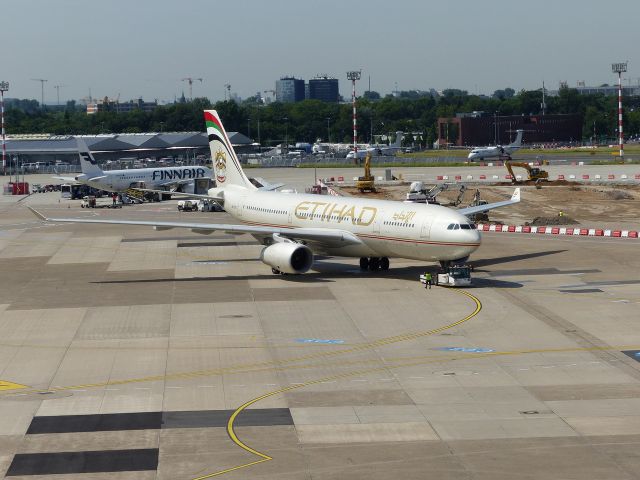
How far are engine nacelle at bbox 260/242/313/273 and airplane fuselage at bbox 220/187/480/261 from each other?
8.09ft

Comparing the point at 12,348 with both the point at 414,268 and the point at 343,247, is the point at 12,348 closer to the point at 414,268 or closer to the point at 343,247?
the point at 343,247

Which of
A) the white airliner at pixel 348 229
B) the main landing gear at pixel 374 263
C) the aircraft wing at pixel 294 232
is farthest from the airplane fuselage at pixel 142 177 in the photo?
the main landing gear at pixel 374 263

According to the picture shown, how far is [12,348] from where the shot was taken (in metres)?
45.2

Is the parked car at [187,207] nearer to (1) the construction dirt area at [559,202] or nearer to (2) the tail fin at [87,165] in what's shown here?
(1) the construction dirt area at [559,202]

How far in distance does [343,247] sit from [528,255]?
15352mm

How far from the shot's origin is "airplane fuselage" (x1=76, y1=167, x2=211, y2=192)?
441 ft

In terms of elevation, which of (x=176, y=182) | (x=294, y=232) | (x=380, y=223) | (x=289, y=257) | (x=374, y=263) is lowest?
(x=374, y=263)

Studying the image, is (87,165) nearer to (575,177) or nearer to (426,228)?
(575,177)

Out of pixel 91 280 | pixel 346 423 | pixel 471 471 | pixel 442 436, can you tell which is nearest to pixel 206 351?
pixel 346 423

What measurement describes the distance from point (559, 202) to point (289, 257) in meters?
56.7

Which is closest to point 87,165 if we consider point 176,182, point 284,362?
point 176,182

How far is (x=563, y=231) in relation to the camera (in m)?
83.8

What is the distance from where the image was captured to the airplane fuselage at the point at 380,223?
57.7 m

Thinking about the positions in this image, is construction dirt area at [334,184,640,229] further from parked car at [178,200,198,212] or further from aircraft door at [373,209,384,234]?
aircraft door at [373,209,384,234]
